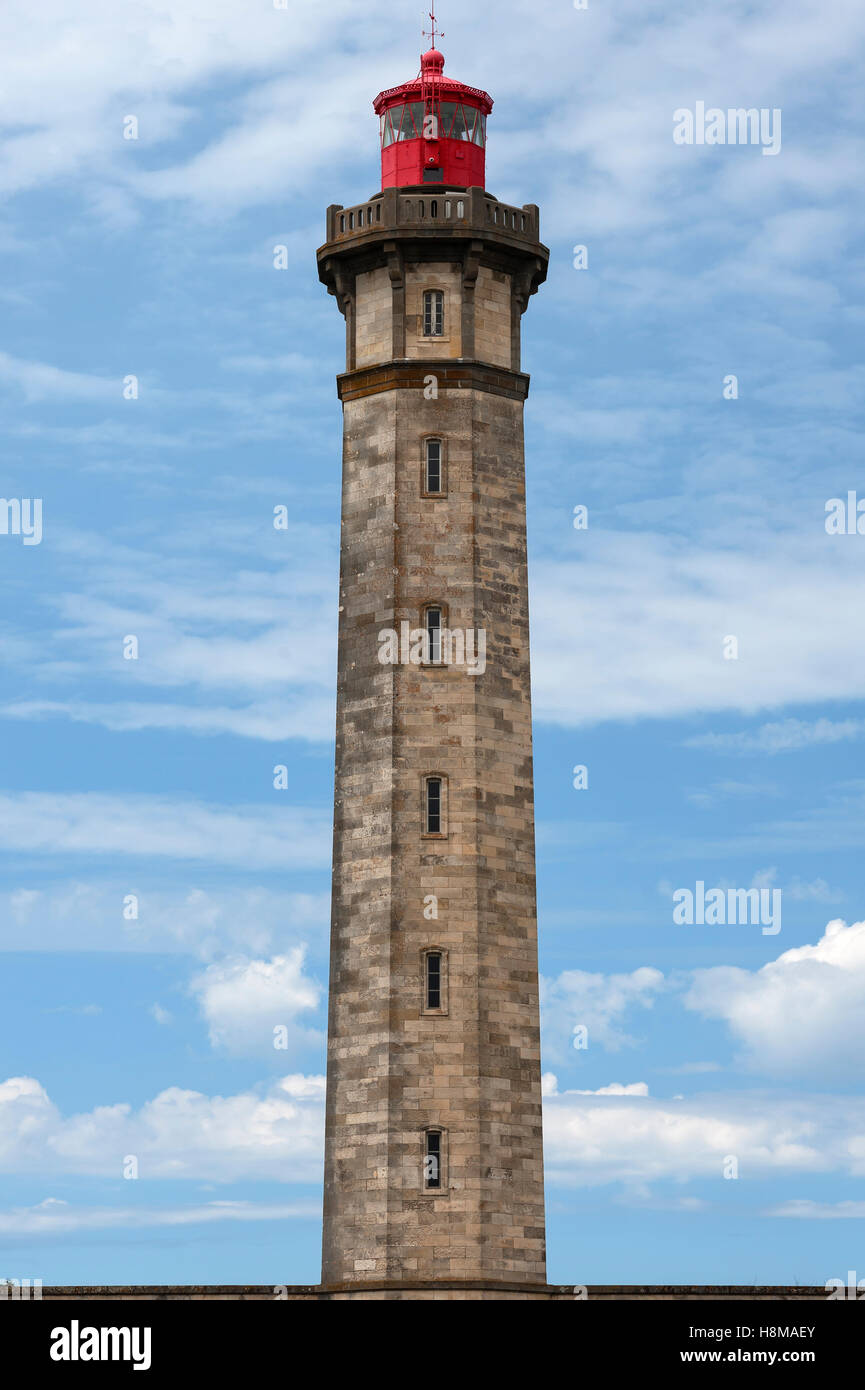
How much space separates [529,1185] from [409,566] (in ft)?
54.0

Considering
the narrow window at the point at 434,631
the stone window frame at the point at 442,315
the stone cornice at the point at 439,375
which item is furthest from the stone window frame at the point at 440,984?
the stone window frame at the point at 442,315

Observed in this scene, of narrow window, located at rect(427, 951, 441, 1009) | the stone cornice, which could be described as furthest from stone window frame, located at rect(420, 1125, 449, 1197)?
the stone cornice

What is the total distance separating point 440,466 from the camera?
6562 cm

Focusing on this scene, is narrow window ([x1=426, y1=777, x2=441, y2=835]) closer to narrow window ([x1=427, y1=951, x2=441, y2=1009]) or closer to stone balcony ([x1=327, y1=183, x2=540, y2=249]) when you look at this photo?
narrow window ([x1=427, y1=951, x2=441, y2=1009])

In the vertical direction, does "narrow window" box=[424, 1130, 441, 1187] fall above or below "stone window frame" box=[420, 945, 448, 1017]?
below

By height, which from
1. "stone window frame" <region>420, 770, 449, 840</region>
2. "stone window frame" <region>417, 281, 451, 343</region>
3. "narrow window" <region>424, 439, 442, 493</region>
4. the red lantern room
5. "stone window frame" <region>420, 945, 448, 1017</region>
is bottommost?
"stone window frame" <region>420, 945, 448, 1017</region>

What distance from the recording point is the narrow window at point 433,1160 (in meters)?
61.2

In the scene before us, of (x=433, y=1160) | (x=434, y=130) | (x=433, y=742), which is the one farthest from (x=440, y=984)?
(x=434, y=130)

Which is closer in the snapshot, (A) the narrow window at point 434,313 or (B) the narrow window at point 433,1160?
(B) the narrow window at point 433,1160

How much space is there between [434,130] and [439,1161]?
93.2ft

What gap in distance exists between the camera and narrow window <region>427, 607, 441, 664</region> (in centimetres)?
6438

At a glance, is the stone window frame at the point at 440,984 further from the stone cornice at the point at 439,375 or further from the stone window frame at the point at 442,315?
the stone window frame at the point at 442,315

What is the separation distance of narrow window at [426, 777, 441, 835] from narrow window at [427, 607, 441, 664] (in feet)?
10.7

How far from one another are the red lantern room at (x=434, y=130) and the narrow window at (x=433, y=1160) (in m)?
26.1
